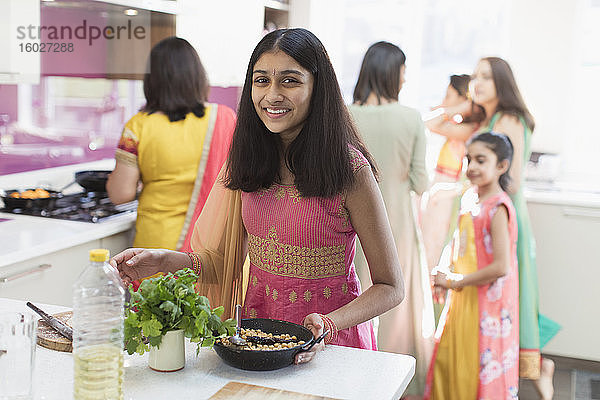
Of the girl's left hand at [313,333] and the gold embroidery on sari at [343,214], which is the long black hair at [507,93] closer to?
the gold embroidery on sari at [343,214]

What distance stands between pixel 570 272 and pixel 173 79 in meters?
2.21

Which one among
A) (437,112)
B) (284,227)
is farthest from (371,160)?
(437,112)

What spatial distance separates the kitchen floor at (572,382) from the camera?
141 inches

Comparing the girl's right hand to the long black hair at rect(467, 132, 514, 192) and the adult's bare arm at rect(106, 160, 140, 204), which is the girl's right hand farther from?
the long black hair at rect(467, 132, 514, 192)

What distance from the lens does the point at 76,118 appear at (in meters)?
3.68

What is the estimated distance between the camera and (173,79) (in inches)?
115

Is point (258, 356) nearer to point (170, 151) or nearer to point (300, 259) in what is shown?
point (300, 259)

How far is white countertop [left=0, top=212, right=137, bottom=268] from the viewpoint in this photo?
7.88 feet

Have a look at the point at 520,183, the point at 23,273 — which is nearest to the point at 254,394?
the point at 23,273

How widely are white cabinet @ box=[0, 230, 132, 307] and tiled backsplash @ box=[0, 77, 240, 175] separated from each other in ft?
2.58

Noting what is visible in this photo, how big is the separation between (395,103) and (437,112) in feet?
2.48

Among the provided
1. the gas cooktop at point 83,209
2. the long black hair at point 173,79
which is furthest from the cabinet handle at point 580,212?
the gas cooktop at point 83,209

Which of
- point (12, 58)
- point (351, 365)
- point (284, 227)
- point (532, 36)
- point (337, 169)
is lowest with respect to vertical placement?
point (351, 365)

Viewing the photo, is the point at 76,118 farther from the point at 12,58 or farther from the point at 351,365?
the point at 351,365
